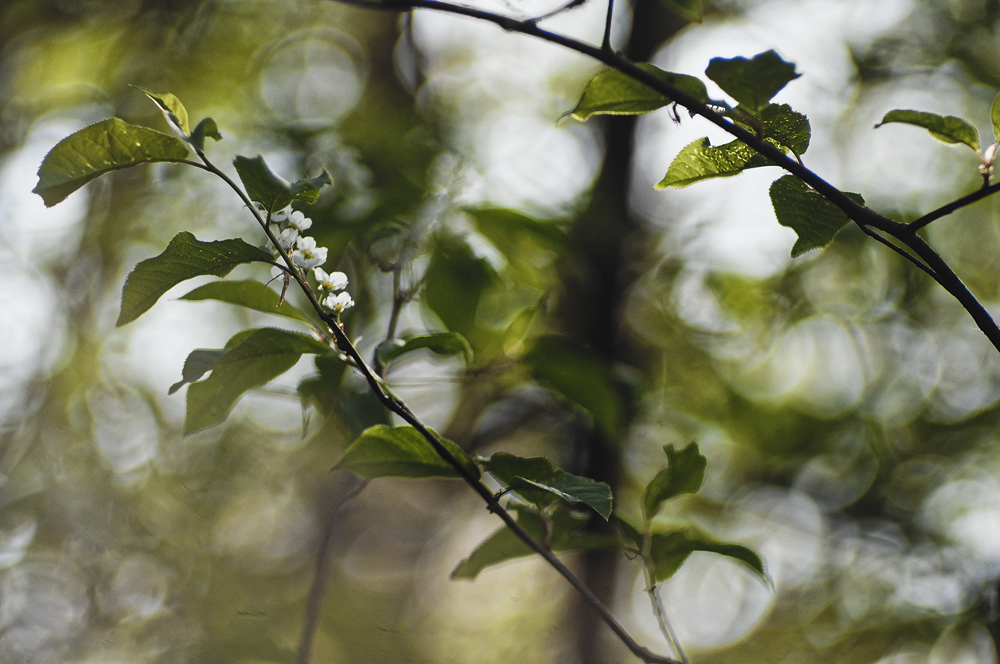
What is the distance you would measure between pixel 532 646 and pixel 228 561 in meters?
1.40

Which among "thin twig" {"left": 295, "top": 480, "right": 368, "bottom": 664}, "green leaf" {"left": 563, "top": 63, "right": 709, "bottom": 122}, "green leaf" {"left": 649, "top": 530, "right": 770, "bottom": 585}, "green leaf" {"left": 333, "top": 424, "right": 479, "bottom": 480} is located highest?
"green leaf" {"left": 563, "top": 63, "right": 709, "bottom": 122}

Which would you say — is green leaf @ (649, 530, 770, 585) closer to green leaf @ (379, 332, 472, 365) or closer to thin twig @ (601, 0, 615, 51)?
green leaf @ (379, 332, 472, 365)

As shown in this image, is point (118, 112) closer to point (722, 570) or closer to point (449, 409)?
point (449, 409)

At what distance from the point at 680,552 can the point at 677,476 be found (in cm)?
7

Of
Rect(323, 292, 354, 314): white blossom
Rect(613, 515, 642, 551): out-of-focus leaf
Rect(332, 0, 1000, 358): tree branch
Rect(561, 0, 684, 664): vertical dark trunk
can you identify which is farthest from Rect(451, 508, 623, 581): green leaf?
Rect(561, 0, 684, 664): vertical dark trunk

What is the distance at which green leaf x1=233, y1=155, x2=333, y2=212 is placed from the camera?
1.46 feet

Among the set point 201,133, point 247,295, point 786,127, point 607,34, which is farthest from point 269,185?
point 786,127

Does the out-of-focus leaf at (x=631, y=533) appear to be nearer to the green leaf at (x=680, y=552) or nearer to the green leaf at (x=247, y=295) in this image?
the green leaf at (x=680, y=552)

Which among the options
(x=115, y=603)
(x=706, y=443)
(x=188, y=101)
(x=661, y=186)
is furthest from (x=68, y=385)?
(x=661, y=186)

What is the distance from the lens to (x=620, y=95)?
15.9 inches

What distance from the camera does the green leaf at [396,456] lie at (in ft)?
1.59

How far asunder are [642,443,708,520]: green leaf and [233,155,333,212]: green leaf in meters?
0.38

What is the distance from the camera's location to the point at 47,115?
2.41m

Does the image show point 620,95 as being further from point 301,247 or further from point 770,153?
point 301,247
